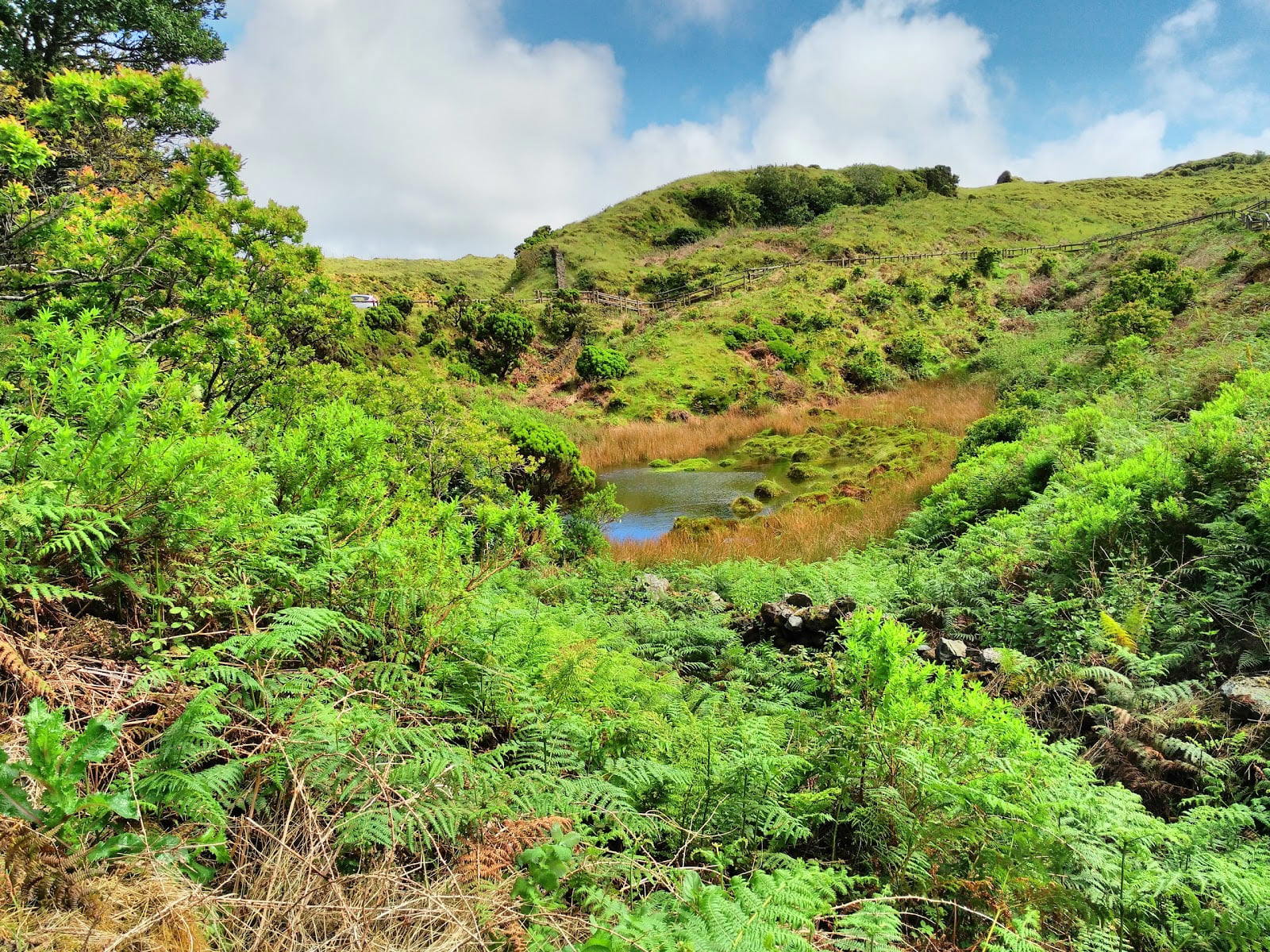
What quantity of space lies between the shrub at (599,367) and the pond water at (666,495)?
9.58m

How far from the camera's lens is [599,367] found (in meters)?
27.6

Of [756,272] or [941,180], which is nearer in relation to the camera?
[756,272]

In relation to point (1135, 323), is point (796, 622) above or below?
below

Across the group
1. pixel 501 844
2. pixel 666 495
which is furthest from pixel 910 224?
pixel 501 844

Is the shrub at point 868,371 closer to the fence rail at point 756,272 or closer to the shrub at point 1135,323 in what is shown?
the shrub at point 1135,323

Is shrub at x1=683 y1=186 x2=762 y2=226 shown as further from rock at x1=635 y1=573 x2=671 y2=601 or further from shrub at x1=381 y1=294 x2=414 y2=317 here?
rock at x1=635 y1=573 x2=671 y2=601

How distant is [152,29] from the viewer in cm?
1470

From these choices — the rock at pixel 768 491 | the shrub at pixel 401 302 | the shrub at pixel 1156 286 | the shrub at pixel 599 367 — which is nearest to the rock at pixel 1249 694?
the rock at pixel 768 491

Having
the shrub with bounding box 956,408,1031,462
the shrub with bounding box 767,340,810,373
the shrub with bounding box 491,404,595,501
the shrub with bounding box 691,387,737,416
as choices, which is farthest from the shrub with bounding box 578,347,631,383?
the shrub with bounding box 956,408,1031,462

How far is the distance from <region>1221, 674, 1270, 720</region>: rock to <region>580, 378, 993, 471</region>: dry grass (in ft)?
51.6

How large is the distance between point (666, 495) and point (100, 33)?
1812cm

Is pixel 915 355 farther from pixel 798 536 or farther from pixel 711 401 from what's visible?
Result: pixel 798 536

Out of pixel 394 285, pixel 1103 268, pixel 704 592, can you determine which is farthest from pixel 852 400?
pixel 394 285

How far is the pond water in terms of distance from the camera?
12664 millimetres
